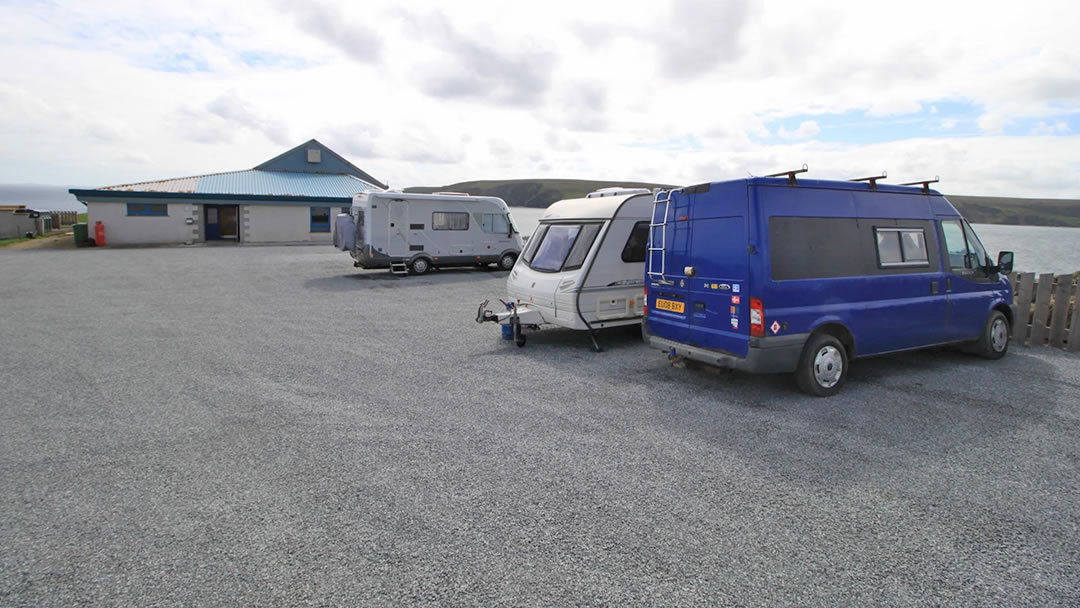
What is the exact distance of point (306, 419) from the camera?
5711mm

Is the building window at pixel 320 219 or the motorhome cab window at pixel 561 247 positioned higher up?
the building window at pixel 320 219

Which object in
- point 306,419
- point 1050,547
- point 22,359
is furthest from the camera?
point 22,359

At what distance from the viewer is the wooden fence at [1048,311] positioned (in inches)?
351

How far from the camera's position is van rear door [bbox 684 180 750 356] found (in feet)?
20.6

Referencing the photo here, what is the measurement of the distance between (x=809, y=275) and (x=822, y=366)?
Result: 102 cm

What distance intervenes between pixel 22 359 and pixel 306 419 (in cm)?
505

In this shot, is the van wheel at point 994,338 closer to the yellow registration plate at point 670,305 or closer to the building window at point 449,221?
the yellow registration plate at point 670,305

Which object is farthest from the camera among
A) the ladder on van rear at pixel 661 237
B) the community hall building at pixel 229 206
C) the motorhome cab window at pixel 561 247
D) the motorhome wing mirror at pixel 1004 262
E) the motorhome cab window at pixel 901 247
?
the community hall building at pixel 229 206

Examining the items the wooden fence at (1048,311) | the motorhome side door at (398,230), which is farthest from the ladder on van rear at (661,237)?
the motorhome side door at (398,230)

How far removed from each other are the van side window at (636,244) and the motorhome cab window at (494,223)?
37.7 feet

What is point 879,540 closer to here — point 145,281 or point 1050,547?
point 1050,547

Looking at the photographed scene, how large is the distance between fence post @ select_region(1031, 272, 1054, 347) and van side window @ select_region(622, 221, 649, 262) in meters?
6.10

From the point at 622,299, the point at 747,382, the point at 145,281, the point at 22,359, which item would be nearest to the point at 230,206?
the point at 145,281

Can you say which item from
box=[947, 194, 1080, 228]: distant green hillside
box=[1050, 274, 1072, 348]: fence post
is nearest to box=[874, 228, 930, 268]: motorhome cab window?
box=[1050, 274, 1072, 348]: fence post
